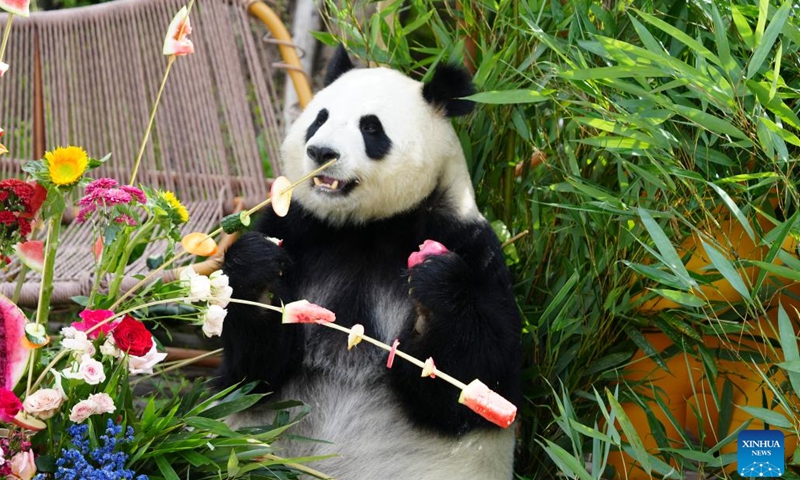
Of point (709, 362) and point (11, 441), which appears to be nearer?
point (11, 441)

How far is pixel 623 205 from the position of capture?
2.22 meters

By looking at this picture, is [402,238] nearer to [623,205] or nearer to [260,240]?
[260,240]

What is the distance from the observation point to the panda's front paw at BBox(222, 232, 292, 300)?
227 cm

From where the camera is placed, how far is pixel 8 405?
1.74 m

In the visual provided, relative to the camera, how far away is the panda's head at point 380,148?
2.31 m

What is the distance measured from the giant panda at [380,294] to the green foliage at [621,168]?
18 centimetres

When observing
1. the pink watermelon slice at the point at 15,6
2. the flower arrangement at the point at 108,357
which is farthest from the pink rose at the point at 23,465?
the pink watermelon slice at the point at 15,6

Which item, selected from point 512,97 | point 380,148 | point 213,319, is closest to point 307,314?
point 213,319

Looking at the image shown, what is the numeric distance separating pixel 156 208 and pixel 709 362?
1.37 metres

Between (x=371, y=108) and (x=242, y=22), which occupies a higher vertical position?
(x=371, y=108)

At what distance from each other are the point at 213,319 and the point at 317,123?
29.3 inches

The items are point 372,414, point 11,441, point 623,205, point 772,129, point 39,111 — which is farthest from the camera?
point 39,111

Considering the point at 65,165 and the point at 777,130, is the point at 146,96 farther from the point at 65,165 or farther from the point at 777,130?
the point at 777,130

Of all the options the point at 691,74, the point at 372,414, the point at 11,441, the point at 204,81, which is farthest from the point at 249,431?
the point at 204,81
